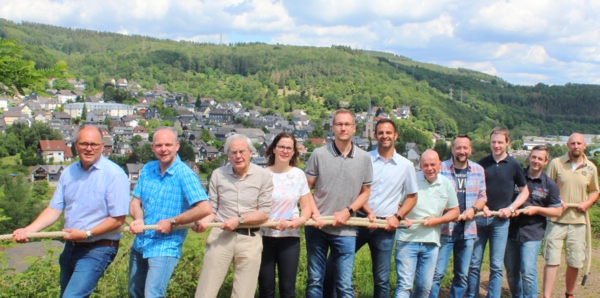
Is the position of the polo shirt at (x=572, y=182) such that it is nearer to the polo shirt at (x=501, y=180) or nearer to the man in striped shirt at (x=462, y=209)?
the polo shirt at (x=501, y=180)

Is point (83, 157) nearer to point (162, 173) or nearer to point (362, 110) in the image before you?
point (162, 173)

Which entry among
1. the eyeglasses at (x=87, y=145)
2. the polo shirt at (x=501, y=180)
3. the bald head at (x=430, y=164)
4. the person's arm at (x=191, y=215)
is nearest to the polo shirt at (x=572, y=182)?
the polo shirt at (x=501, y=180)

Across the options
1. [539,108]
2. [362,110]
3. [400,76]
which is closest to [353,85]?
[362,110]

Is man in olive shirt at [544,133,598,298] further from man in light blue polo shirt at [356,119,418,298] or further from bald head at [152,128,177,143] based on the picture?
bald head at [152,128,177,143]

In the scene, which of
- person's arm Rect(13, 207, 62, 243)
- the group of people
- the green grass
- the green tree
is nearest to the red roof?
the green grass

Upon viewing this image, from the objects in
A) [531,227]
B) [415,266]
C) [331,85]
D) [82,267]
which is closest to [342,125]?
[415,266]

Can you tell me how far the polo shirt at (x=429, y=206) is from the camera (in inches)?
173

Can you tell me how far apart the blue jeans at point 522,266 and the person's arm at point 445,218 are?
101cm

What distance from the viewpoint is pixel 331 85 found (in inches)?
5487

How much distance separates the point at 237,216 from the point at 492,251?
2.58 meters

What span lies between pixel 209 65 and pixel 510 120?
88969mm

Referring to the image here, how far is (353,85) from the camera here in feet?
463

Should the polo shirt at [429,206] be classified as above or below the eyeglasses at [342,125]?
below

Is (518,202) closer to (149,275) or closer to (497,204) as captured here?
(497,204)
